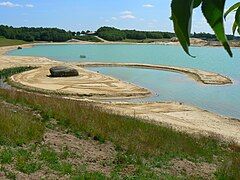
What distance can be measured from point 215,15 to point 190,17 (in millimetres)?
85

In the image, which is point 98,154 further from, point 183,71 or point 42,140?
point 183,71

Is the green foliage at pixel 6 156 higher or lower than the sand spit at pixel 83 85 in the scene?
higher

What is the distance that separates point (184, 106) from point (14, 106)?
25.5m

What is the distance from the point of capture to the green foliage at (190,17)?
73 cm

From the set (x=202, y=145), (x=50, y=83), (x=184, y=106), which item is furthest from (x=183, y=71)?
(x=202, y=145)

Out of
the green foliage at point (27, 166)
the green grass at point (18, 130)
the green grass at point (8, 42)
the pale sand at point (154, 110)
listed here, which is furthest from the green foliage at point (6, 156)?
the green grass at point (8, 42)

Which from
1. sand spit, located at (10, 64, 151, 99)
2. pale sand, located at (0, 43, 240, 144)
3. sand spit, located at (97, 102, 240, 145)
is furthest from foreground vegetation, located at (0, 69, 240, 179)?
sand spit, located at (10, 64, 151, 99)

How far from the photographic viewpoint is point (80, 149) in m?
11.5

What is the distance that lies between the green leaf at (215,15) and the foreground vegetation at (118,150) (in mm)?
8279

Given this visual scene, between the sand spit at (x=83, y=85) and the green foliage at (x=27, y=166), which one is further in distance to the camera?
the sand spit at (x=83, y=85)

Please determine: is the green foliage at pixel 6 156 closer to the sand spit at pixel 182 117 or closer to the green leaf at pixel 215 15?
the green leaf at pixel 215 15

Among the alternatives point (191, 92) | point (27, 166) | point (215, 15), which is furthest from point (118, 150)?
point (191, 92)

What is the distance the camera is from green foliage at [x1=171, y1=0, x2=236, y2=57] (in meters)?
0.73

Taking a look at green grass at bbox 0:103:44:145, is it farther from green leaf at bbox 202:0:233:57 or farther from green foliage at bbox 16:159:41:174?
green leaf at bbox 202:0:233:57
